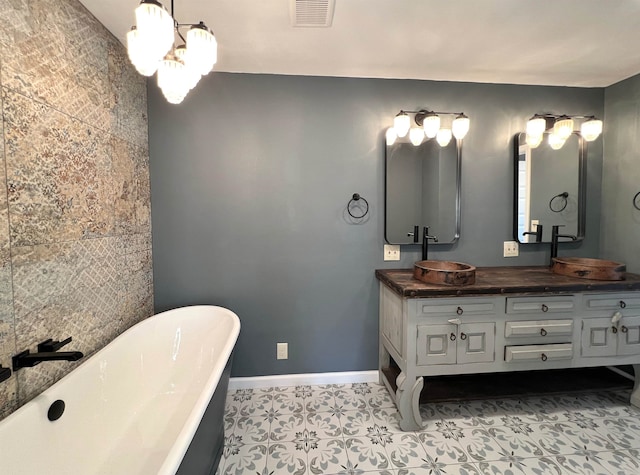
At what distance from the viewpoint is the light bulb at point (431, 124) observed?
1.95m

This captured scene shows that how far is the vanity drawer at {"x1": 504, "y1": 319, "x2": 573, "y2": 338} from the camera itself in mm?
1655

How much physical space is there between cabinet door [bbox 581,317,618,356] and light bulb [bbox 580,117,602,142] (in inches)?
54.8

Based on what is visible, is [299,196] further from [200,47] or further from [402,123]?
[200,47]

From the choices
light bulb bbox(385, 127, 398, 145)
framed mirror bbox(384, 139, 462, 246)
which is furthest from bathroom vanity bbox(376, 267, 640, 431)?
light bulb bbox(385, 127, 398, 145)

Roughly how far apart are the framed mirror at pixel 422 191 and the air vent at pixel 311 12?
3.08 feet

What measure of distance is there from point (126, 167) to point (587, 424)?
3389 millimetres

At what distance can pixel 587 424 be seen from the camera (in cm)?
169

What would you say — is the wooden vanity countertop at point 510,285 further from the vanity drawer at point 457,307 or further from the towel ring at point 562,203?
the towel ring at point 562,203

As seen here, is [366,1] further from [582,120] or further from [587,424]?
[587,424]

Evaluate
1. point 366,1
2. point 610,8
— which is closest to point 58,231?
point 366,1

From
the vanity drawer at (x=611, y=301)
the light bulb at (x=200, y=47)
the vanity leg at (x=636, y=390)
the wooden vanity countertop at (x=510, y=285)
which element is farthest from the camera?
the vanity leg at (x=636, y=390)

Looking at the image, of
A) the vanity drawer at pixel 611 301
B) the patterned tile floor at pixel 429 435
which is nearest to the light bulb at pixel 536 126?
the vanity drawer at pixel 611 301

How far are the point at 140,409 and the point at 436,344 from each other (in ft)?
5.80

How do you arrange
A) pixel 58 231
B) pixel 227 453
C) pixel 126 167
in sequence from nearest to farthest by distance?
pixel 58 231 → pixel 227 453 → pixel 126 167
